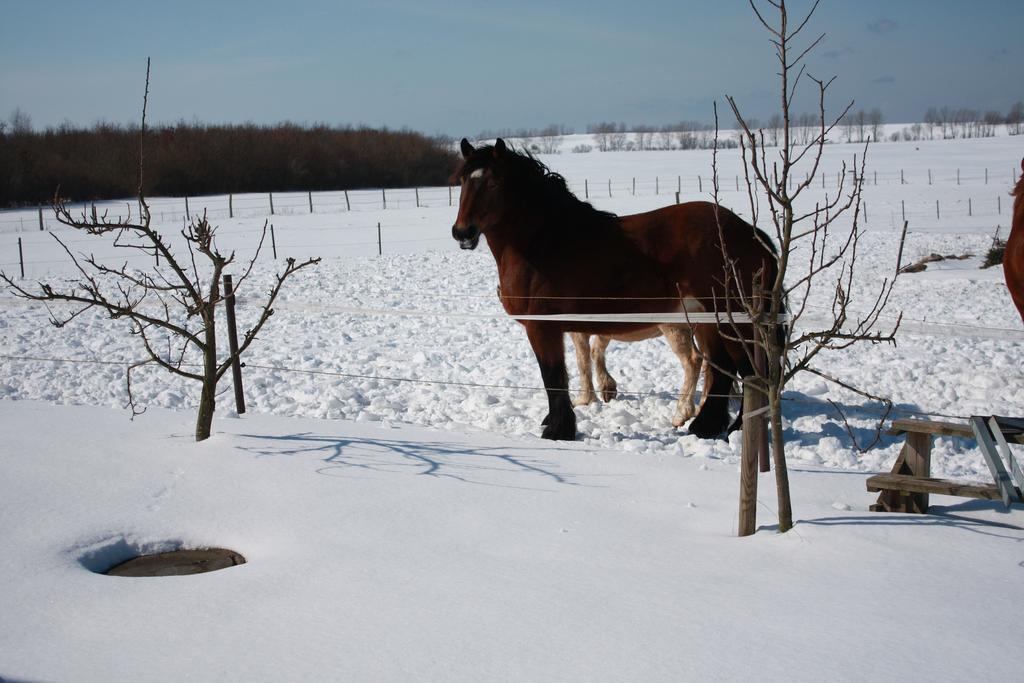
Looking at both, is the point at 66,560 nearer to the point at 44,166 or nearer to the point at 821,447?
the point at 821,447

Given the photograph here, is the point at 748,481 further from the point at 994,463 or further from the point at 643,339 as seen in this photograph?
the point at 643,339

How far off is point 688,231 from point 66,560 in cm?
423

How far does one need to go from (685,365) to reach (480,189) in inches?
80.9

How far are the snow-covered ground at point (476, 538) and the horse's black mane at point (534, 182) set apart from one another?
153cm

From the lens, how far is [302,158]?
168 feet

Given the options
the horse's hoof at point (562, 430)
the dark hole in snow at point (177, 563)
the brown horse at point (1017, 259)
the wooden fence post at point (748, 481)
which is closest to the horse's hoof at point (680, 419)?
the horse's hoof at point (562, 430)

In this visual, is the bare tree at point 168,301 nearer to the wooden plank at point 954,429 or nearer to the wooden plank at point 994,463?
the wooden plank at point 954,429

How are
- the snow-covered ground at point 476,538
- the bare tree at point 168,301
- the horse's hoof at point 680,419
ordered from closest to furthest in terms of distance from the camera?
the snow-covered ground at point 476,538 < the bare tree at point 168,301 < the horse's hoof at point 680,419

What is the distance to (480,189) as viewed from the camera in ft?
18.5

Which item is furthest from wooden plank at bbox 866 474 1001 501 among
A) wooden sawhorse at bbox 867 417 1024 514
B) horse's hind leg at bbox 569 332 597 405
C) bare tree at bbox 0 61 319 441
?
horse's hind leg at bbox 569 332 597 405

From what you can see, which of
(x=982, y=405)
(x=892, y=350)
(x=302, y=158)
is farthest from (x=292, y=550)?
(x=302, y=158)

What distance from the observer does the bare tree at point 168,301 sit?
448 cm

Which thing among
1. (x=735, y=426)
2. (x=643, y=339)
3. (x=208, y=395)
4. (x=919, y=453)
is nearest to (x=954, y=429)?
(x=919, y=453)

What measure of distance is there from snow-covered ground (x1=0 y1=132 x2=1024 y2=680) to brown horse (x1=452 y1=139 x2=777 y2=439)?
645 millimetres
